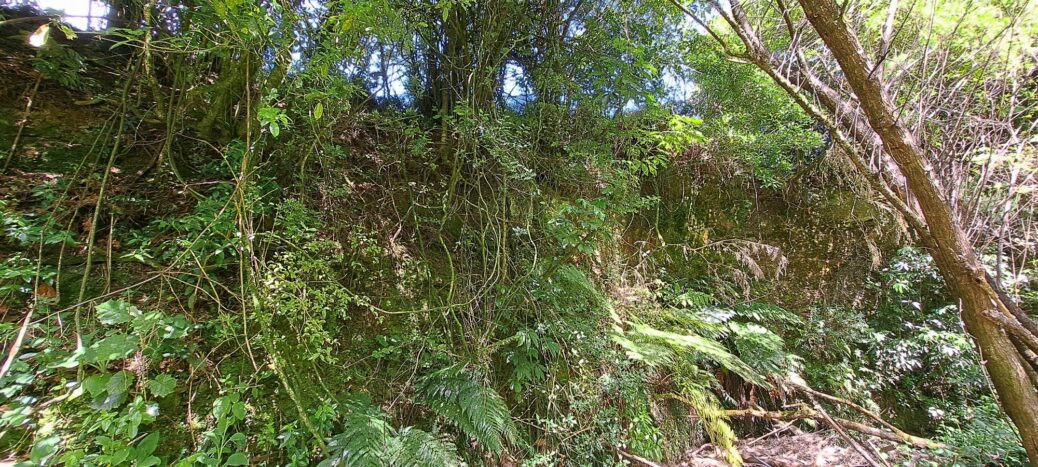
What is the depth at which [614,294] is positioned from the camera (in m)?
3.16

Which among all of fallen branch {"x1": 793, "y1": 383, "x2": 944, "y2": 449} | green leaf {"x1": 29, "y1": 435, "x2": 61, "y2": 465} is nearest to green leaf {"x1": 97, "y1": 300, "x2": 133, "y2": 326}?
green leaf {"x1": 29, "y1": 435, "x2": 61, "y2": 465}

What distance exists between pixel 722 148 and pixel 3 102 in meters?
5.09

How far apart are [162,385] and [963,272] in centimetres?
404

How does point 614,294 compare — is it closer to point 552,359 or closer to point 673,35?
point 552,359

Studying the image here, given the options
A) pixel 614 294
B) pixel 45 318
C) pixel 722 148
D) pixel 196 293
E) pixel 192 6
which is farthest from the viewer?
pixel 722 148

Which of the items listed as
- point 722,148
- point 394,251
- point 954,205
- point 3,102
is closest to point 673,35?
point 722,148

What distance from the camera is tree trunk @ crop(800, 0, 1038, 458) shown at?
1993 mm

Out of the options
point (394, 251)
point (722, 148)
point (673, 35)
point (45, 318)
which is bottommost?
point (45, 318)

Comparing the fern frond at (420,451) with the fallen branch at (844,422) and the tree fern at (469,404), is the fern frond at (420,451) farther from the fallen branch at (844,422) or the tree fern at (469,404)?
the fallen branch at (844,422)

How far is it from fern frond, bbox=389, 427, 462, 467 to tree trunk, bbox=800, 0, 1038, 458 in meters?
2.72

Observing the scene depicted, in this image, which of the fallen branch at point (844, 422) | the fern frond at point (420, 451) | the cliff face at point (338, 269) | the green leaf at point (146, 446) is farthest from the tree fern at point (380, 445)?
the fallen branch at point (844, 422)

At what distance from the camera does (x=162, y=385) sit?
4.88ft

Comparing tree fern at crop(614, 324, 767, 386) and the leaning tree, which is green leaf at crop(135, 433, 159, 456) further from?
the leaning tree

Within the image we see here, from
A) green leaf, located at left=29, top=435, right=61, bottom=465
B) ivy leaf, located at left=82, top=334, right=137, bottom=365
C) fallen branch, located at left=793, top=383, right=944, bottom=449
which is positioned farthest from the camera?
fallen branch, located at left=793, top=383, right=944, bottom=449
